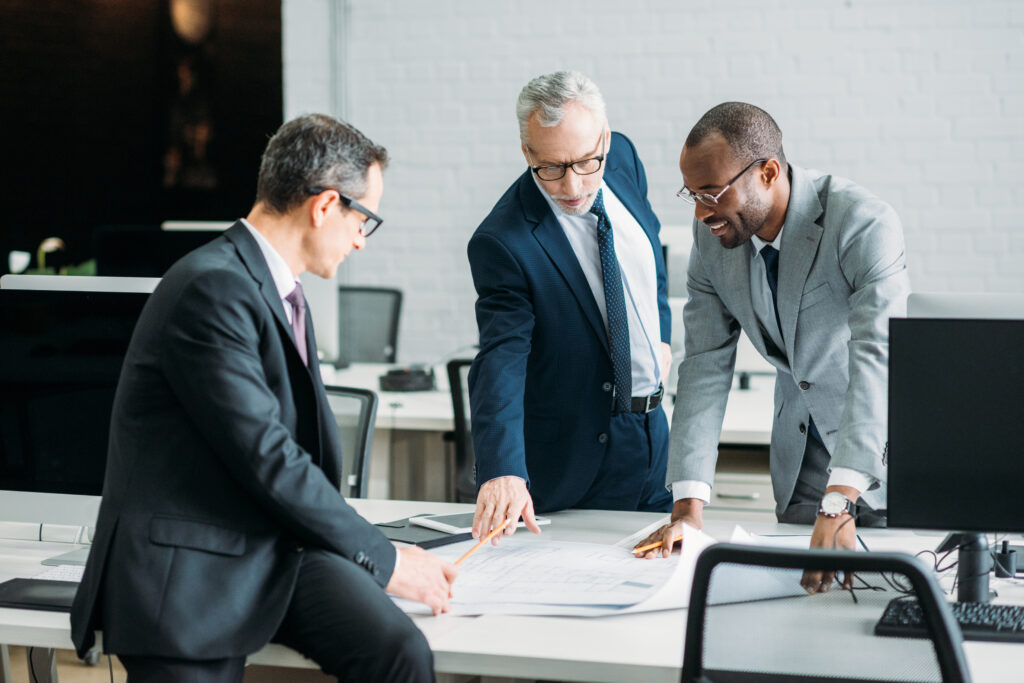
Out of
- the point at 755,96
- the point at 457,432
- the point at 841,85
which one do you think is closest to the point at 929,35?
the point at 841,85

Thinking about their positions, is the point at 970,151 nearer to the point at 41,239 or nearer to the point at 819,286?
the point at 819,286

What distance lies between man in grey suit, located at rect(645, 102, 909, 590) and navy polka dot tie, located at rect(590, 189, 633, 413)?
0.37 ft

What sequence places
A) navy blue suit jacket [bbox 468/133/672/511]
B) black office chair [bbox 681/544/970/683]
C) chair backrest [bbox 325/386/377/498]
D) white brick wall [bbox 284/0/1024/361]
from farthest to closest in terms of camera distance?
white brick wall [bbox 284/0/1024/361]
chair backrest [bbox 325/386/377/498]
navy blue suit jacket [bbox 468/133/672/511]
black office chair [bbox 681/544/970/683]

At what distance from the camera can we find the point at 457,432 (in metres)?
3.22

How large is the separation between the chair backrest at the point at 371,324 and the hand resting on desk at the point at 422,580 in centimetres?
324

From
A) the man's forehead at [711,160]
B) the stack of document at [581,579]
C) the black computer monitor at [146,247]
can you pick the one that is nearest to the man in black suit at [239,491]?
the stack of document at [581,579]

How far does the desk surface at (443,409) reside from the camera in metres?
3.02

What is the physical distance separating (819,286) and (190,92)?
4.23 m

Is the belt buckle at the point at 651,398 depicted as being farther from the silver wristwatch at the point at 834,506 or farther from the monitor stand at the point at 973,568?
the monitor stand at the point at 973,568

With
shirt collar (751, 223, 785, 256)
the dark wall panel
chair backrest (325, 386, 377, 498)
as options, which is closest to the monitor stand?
shirt collar (751, 223, 785, 256)

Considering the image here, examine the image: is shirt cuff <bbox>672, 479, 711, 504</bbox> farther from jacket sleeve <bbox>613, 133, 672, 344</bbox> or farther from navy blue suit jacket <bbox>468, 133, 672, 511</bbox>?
jacket sleeve <bbox>613, 133, 672, 344</bbox>

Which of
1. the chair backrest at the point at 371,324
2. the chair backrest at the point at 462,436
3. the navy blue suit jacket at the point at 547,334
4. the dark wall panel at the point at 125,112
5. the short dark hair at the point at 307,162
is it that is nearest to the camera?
the short dark hair at the point at 307,162

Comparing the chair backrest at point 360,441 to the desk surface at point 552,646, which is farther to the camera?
the chair backrest at point 360,441

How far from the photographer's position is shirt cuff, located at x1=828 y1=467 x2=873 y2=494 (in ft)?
5.16
